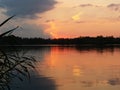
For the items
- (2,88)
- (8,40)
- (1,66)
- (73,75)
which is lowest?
(73,75)

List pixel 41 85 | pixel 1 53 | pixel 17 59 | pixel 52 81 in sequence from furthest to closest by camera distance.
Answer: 1. pixel 52 81
2. pixel 41 85
3. pixel 17 59
4. pixel 1 53

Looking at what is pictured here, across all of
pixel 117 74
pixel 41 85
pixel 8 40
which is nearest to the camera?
pixel 8 40

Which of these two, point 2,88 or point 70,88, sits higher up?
point 2,88

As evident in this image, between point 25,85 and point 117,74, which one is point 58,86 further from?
point 117,74

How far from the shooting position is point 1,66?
10.8ft

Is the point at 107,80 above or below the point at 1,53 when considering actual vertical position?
below

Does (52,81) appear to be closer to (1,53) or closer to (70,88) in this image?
(70,88)

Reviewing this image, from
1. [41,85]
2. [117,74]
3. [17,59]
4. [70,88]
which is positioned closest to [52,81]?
[41,85]

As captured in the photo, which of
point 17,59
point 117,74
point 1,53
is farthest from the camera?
point 117,74

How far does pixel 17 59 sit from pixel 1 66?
24.2 inches

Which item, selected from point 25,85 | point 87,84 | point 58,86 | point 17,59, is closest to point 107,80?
point 87,84

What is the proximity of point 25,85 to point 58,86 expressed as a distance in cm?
160

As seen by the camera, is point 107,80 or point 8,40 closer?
point 8,40

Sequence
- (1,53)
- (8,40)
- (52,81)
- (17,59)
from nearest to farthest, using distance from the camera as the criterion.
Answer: (1,53), (8,40), (17,59), (52,81)
